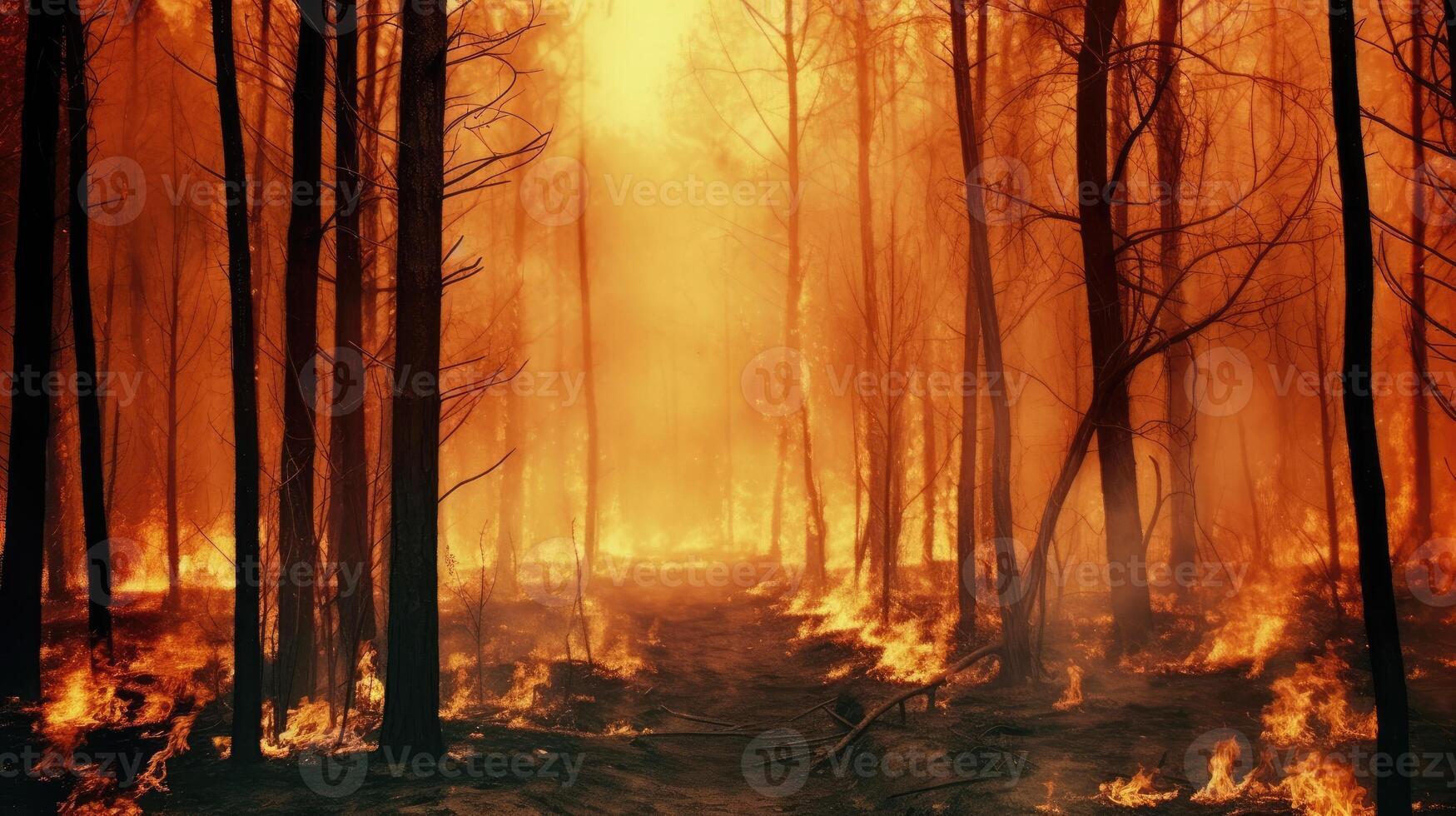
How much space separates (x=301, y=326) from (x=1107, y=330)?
8.51 m

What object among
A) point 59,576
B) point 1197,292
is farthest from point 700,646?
point 1197,292

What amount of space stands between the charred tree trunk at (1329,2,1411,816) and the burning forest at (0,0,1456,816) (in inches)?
1.1

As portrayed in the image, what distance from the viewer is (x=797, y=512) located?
30531mm

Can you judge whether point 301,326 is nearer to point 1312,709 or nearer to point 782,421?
point 1312,709

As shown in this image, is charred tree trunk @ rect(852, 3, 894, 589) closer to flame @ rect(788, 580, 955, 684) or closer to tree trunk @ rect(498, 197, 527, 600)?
flame @ rect(788, 580, 955, 684)

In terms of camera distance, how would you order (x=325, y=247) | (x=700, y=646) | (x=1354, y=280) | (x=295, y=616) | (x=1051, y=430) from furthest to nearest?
(x=1051, y=430) → (x=700, y=646) → (x=325, y=247) → (x=295, y=616) → (x=1354, y=280)

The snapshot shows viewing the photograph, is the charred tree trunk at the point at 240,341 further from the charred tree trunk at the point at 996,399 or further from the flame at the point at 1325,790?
the flame at the point at 1325,790

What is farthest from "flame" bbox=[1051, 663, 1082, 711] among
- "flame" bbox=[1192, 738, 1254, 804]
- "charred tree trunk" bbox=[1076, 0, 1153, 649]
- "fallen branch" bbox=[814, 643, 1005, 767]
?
"flame" bbox=[1192, 738, 1254, 804]

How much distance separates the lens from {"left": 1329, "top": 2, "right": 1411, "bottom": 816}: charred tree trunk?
594 cm

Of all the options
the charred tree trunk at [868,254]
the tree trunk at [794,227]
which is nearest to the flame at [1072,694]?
the charred tree trunk at [868,254]

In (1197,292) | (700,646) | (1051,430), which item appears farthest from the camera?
(1051,430)

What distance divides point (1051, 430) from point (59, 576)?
20306mm

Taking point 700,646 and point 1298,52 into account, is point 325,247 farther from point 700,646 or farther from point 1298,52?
point 1298,52

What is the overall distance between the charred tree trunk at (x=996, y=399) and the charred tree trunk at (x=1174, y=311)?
259 cm
